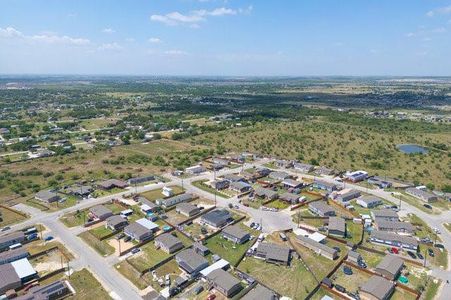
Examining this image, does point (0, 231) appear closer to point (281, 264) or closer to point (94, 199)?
point (94, 199)

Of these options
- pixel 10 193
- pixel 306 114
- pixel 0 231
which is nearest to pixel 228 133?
pixel 306 114

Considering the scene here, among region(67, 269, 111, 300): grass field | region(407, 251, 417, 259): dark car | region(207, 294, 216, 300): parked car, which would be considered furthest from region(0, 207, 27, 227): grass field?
region(407, 251, 417, 259): dark car

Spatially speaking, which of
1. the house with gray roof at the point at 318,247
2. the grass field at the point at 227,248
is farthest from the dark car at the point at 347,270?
the grass field at the point at 227,248

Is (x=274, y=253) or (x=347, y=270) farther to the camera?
(x=274, y=253)

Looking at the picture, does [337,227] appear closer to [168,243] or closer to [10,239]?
[168,243]

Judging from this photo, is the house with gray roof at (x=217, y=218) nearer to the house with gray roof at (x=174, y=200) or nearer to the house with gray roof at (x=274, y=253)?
the house with gray roof at (x=174, y=200)

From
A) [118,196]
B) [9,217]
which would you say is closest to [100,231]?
[118,196]
